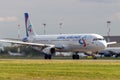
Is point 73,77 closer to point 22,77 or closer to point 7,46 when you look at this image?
point 22,77

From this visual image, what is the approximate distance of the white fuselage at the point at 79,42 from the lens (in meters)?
84.4

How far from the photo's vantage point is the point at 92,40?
84.2 m

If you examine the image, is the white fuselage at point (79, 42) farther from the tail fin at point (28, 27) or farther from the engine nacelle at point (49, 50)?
the tail fin at point (28, 27)

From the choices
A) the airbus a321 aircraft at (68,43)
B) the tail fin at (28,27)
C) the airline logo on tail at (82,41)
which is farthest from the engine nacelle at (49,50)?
the tail fin at (28,27)

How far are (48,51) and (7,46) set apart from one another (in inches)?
2877

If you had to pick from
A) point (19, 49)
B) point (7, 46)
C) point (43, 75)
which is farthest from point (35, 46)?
point (7, 46)

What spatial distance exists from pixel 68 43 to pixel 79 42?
9.82ft

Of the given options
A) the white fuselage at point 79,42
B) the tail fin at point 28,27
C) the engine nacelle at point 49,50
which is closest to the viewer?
the white fuselage at point 79,42

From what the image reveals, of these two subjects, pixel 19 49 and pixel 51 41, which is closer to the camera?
pixel 51 41

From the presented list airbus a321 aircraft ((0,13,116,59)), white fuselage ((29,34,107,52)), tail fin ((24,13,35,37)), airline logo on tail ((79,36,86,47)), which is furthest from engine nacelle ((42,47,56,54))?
tail fin ((24,13,35,37))

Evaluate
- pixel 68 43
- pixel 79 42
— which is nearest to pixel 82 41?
pixel 79 42

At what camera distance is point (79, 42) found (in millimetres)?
85188

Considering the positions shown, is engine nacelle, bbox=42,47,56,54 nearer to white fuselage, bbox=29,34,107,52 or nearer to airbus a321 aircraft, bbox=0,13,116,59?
airbus a321 aircraft, bbox=0,13,116,59

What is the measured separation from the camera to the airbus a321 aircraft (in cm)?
8444
